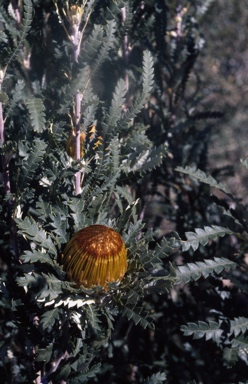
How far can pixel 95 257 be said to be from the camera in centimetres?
91

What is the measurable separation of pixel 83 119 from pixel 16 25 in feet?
1.68

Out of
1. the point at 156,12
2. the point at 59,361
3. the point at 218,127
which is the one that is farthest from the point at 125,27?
the point at 218,127

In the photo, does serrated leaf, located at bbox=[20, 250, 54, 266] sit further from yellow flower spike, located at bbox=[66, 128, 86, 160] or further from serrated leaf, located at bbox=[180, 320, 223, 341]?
serrated leaf, located at bbox=[180, 320, 223, 341]

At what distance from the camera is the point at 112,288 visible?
0.90 meters

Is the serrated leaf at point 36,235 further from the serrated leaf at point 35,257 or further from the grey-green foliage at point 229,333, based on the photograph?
the grey-green foliage at point 229,333

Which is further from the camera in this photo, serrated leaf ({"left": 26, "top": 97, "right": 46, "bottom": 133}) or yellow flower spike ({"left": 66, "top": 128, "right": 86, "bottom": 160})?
yellow flower spike ({"left": 66, "top": 128, "right": 86, "bottom": 160})

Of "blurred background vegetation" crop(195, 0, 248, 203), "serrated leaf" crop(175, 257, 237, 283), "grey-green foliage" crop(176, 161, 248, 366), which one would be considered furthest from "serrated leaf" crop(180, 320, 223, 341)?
"blurred background vegetation" crop(195, 0, 248, 203)

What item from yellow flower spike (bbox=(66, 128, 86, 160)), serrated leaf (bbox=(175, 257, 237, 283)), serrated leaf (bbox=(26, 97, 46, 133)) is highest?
serrated leaf (bbox=(26, 97, 46, 133))

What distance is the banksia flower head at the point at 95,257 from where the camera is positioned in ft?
2.97

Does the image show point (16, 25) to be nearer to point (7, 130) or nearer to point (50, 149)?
point (7, 130)

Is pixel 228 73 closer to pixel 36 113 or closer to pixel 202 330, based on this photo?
pixel 202 330

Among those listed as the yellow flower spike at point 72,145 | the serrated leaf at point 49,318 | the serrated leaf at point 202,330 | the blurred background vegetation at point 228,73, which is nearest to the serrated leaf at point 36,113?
the yellow flower spike at point 72,145

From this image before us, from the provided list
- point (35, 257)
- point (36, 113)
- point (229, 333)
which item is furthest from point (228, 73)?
point (35, 257)

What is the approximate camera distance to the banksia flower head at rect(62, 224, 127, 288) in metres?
0.91
